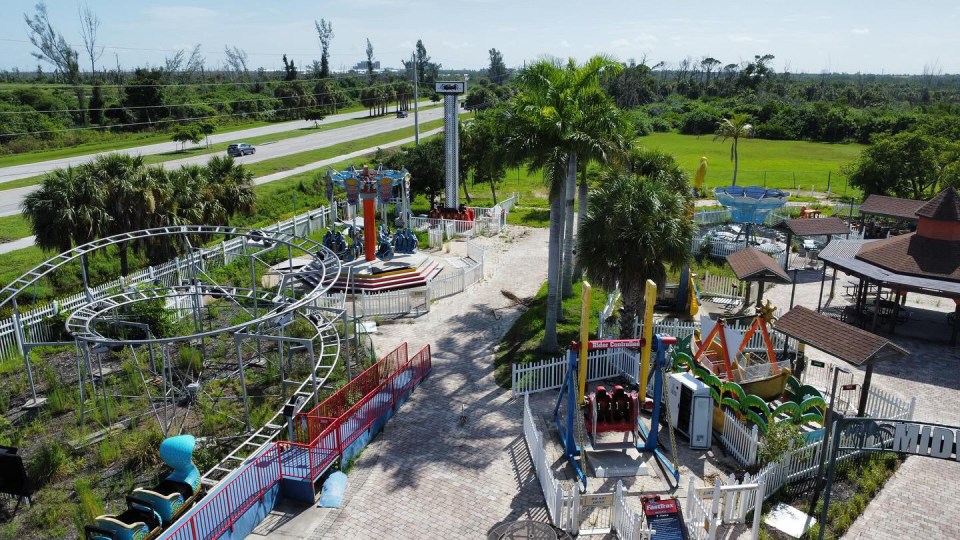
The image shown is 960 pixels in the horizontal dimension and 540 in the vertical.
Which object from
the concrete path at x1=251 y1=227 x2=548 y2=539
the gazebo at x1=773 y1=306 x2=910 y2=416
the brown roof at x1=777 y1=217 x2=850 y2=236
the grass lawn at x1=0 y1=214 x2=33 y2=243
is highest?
the brown roof at x1=777 y1=217 x2=850 y2=236

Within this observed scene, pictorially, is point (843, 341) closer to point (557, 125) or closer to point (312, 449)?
point (557, 125)

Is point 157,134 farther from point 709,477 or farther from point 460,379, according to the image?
point 709,477

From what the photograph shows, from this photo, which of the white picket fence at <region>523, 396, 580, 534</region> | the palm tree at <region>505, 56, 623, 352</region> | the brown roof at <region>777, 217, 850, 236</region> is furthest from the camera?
the brown roof at <region>777, 217, 850, 236</region>

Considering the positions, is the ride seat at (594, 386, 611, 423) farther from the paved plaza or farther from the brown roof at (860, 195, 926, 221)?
the brown roof at (860, 195, 926, 221)

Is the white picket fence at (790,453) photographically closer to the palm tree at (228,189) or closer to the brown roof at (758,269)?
the brown roof at (758,269)

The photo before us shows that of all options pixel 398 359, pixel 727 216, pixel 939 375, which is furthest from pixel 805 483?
pixel 727 216

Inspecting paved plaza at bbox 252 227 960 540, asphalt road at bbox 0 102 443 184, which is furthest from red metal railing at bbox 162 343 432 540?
asphalt road at bbox 0 102 443 184
